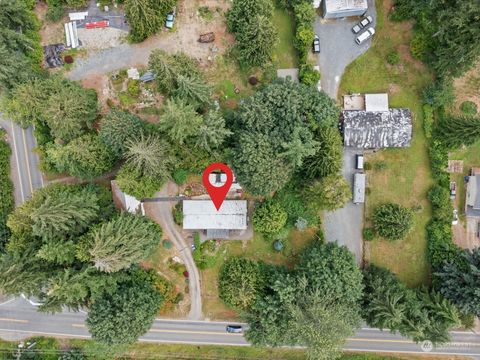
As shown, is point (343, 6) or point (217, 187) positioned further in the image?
point (217, 187)

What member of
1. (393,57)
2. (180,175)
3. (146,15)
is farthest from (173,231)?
(393,57)

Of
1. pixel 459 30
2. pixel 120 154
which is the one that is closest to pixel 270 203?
pixel 120 154

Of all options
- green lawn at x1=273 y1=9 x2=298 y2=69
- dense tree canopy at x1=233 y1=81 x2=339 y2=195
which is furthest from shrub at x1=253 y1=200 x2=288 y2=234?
green lawn at x1=273 y1=9 x2=298 y2=69

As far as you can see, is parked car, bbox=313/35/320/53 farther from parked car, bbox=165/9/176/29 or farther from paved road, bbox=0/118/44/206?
paved road, bbox=0/118/44/206

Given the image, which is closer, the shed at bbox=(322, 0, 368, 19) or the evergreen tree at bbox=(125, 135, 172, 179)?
the evergreen tree at bbox=(125, 135, 172, 179)

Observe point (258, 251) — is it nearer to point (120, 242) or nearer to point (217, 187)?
point (217, 187)

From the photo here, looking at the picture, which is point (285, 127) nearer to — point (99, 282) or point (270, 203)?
point (270, 203)
